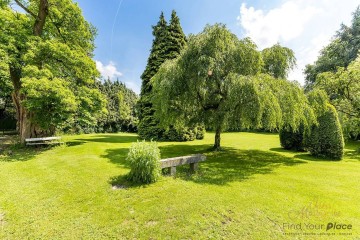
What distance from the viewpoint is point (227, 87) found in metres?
8.09

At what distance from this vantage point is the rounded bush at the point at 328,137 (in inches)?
360

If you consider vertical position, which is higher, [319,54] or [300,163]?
[319,54]

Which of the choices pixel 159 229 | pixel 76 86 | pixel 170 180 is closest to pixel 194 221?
pixel 159 229

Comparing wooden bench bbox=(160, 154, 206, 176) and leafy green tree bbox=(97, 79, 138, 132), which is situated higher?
leafy green tree bbox=(97, 79, 138, 132)

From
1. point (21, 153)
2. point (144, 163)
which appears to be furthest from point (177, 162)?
point (21, 153)

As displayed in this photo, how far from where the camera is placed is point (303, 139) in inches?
415

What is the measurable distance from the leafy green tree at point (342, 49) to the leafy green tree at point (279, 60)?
15.1 meters

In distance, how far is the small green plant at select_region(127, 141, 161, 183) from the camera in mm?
5281

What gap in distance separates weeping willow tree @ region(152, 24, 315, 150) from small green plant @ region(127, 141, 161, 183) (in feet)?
11.8

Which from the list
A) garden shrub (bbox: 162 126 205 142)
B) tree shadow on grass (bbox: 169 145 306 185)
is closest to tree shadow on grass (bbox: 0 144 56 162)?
tree shadow on grass (bbox: 169 145 306 185)

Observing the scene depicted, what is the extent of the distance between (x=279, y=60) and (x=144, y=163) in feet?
28.0

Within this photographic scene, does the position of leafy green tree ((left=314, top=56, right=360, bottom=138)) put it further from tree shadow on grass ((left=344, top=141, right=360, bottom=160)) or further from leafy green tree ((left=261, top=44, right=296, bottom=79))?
leafy green tree ((left=261, top=44, right=296, bottom=79))

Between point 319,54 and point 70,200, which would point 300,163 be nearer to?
point 70,200

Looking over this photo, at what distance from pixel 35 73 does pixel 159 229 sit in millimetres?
10441
